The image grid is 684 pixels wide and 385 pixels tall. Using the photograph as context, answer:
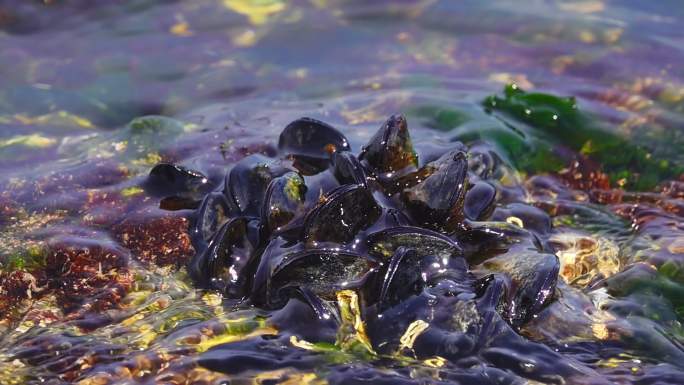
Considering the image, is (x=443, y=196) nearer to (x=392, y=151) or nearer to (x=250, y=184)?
(x=392, y=151)

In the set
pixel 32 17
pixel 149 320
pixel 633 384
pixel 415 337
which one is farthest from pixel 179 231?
pixel 32 17

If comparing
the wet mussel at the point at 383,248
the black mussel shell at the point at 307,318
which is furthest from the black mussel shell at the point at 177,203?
the black mussel shell at the point at 307,318

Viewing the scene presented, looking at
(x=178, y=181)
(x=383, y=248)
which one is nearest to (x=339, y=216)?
(x=383, y=248)

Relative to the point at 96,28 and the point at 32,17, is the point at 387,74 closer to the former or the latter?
the point at 96,28

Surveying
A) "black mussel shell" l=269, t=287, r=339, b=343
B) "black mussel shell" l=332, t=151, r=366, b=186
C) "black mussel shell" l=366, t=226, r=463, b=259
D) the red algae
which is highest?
"black mussel shell" l=332, t=151, r=366, b=186

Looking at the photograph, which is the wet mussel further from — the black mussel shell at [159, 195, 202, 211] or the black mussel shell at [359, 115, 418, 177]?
the black mussel shell at [159, 195, 202, 211]

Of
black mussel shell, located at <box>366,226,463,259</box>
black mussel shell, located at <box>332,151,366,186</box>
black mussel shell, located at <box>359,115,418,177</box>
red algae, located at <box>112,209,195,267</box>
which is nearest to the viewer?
black mussel shell, located at <box>366,226,463,259</box>

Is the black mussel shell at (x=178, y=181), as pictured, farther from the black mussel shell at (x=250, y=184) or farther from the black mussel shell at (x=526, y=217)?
the black mussel shell at (x=526, y=217)

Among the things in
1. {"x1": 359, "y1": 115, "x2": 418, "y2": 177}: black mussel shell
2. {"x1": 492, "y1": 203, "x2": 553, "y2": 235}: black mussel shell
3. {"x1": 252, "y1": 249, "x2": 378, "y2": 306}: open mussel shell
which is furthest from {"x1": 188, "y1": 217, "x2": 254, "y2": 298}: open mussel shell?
{"x1": 492, "y1": 203, "x2": 553, "y2": 235}: black mussel shell
